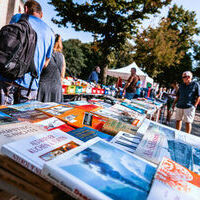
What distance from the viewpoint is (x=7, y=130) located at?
76 cm

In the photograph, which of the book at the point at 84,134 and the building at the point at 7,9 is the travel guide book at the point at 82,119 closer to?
the book at the point at 84,134

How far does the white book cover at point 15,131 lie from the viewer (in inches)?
27.2

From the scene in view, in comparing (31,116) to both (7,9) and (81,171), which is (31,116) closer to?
(81,171)

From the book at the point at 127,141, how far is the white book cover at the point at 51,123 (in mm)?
399

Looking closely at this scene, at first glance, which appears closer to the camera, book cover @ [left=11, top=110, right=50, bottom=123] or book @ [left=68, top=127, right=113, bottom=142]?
book @ [left=68, top=127, right=113, bottom=142]

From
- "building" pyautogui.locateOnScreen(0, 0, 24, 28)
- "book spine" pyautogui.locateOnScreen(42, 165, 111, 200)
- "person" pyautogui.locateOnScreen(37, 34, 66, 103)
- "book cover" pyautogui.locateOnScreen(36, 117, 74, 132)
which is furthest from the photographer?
"building" pyautogui.locateOnScreen(0, 0, 24, 28)

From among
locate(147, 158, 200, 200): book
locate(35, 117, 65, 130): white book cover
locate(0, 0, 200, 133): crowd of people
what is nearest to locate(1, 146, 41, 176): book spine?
locate(147, 158, 200, 200): book

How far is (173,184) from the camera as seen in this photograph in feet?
1.82

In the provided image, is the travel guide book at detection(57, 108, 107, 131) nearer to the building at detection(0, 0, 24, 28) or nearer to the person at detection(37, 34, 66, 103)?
the person at detection(37, 34, 66, 103)

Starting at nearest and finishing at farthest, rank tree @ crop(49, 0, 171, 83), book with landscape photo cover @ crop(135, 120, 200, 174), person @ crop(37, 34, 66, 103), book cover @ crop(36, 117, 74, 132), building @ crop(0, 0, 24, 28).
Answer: book with landscape photo cover @ crop(135, 120, 200, 174) → book cover @ crop(36, 117, 74, 132) → person @ crop(37, 34, 66, 103) → building @ crop(0, 0, 24, 28) → tree @ crop(49, 0, 171, 83)

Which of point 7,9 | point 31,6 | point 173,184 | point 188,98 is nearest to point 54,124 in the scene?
point 173,184

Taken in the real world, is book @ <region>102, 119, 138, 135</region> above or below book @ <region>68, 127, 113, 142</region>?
above

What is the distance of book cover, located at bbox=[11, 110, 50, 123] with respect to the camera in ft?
3.48

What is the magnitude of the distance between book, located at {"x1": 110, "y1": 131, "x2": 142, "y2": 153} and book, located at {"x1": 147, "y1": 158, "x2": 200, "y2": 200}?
9.2 inches
